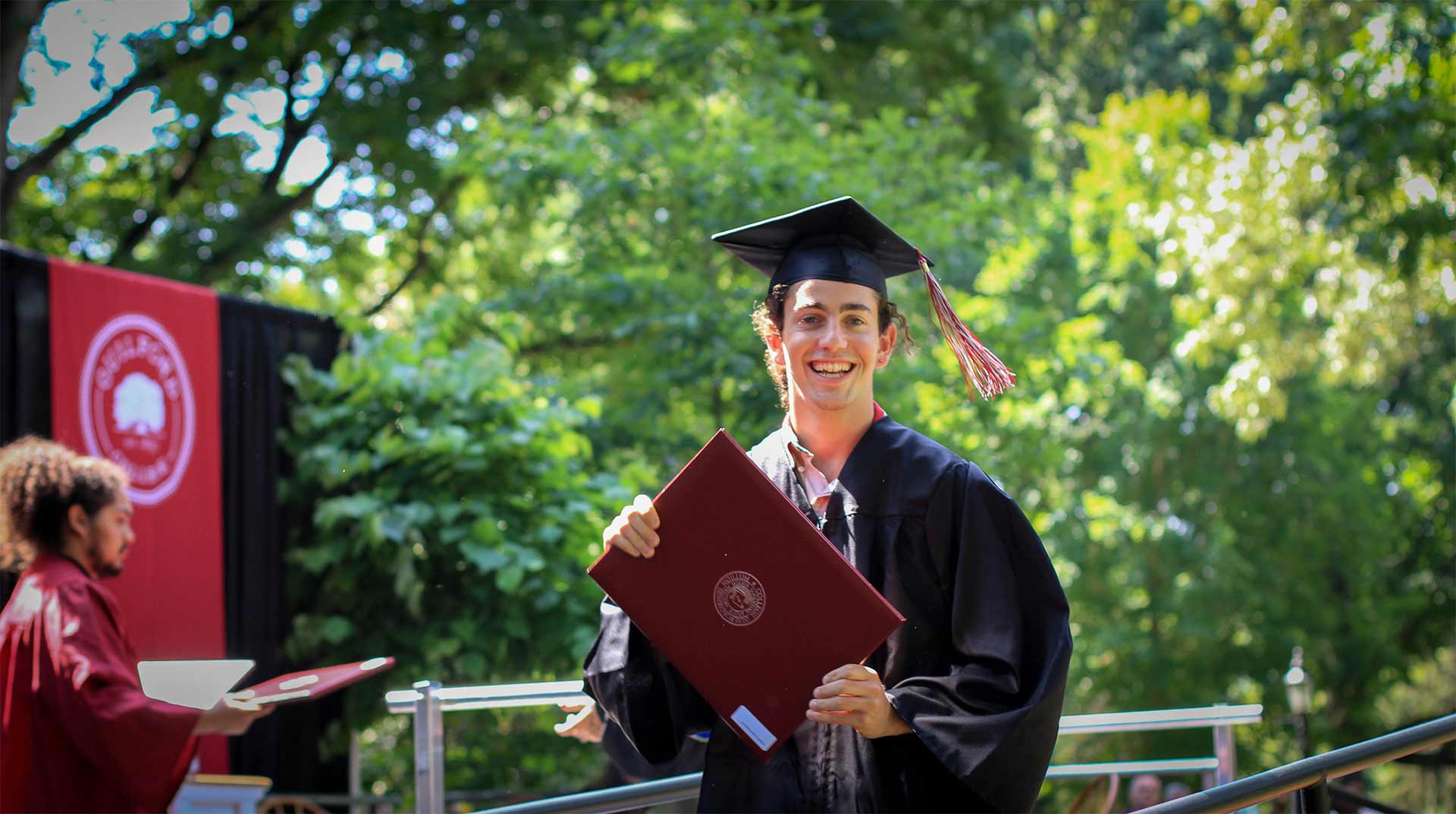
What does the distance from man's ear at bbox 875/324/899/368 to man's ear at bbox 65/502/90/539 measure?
2410 millimetres

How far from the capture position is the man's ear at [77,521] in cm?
366

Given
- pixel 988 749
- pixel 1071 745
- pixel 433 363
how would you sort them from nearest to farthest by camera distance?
pixel 988 749 < pixel 433 363 < pixel 1071 745

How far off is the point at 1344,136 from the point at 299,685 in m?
7.10

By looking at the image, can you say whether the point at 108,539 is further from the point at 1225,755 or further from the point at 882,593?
the point at 1225,755

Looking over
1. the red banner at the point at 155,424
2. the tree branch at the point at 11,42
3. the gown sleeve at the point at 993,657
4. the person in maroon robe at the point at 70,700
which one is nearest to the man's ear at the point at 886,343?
the gown sleeve at the point at 993,657

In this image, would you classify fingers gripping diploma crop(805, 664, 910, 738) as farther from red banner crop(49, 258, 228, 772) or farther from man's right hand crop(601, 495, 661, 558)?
red banner crop(49, 258, 228, 772)

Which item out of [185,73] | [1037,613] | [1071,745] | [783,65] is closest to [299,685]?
[1037,613]

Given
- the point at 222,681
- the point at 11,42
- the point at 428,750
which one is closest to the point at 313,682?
the point at 428,750

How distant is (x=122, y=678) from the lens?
339 cm

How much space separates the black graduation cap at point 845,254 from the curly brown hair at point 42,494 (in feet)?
7.09

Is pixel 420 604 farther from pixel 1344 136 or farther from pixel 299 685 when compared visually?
pixel 1344 136

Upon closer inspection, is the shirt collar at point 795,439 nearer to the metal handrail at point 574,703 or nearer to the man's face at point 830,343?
the man's face at point 830,343

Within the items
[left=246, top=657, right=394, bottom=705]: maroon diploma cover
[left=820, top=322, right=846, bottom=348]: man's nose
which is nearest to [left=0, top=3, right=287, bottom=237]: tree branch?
[left=246, top=657, right=394, bottom=705]: maroon diploma cover

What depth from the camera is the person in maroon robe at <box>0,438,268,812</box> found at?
330cm
